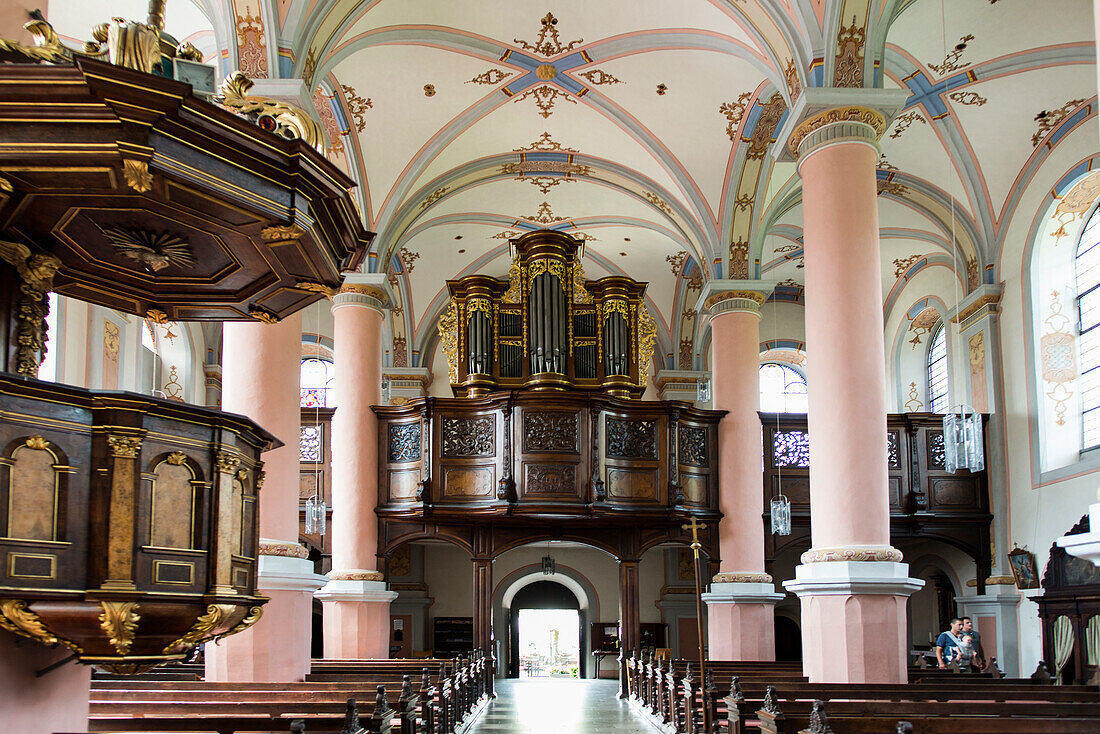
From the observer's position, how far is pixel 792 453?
834 inches

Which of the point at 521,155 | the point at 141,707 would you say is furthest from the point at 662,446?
the point at 141,707

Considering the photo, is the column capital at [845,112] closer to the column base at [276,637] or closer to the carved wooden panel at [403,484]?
the column base at [276,637]

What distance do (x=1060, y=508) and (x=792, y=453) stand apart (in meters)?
5.30

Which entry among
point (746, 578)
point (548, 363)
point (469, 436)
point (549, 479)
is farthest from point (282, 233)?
point (746, 578)

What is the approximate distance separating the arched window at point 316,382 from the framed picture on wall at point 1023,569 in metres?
16.0

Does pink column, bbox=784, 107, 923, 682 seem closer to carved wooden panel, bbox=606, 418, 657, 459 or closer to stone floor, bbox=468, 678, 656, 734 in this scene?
stone floor, bbox=468, 678, 656, 734

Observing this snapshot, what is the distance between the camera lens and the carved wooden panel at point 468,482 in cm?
1875

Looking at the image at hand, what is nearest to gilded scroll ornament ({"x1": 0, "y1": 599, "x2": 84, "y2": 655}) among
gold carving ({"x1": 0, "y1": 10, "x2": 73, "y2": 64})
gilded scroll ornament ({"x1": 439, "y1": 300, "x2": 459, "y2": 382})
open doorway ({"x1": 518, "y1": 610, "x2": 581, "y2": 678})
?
gold carving ({"x1": 0, "y1": 10, "x2": 73, "y2": 64})

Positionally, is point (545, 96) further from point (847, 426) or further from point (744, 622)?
point (744, 622)

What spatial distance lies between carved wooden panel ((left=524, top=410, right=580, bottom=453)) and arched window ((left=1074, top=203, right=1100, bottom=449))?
8.14 meters

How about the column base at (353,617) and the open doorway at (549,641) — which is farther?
the open doorway at (549,641)

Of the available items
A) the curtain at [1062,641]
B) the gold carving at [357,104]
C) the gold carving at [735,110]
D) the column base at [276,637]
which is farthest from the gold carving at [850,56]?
the curtain at [1062,641]

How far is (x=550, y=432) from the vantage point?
18578mm

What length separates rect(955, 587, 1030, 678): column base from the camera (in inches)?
712
